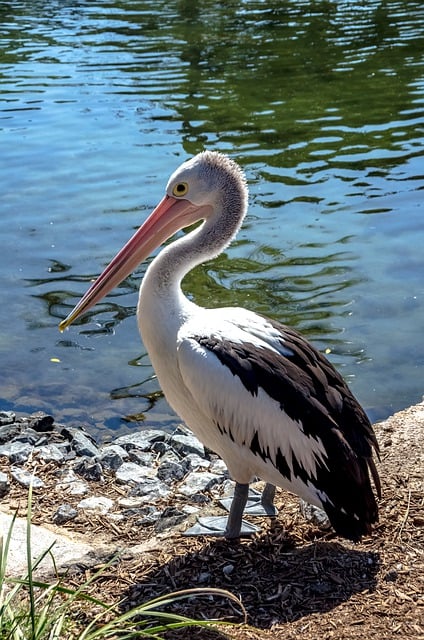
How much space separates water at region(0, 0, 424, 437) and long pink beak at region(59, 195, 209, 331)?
5.32ft

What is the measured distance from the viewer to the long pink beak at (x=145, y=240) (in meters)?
4.68

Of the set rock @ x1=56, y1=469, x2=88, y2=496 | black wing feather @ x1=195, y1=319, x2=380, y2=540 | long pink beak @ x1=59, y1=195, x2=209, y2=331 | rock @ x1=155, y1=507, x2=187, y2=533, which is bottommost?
rock @ x1=56, y1=469, x2=88, y2=496

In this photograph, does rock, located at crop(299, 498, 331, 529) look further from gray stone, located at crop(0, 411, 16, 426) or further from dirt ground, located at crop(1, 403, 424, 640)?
gray stone, located at crop(0, 411, 16, 426)

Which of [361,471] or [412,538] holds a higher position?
[361,471]

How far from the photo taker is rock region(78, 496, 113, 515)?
4875 millimetres

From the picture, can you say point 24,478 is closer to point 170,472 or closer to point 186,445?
point 170,472

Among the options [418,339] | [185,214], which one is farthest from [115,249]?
[185,214]

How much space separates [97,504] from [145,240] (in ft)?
4.55

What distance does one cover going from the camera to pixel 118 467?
5391mm

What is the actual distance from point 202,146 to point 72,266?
137 inches

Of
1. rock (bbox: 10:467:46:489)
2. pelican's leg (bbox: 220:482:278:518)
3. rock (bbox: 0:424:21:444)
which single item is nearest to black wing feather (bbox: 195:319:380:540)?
pelican's leg (bbox: 220:482:278:518)

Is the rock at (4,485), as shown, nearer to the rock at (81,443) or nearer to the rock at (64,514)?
the rock at (64,514)

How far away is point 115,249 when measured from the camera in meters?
8.69

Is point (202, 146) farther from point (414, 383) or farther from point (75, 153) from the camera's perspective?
point (414, 383)
